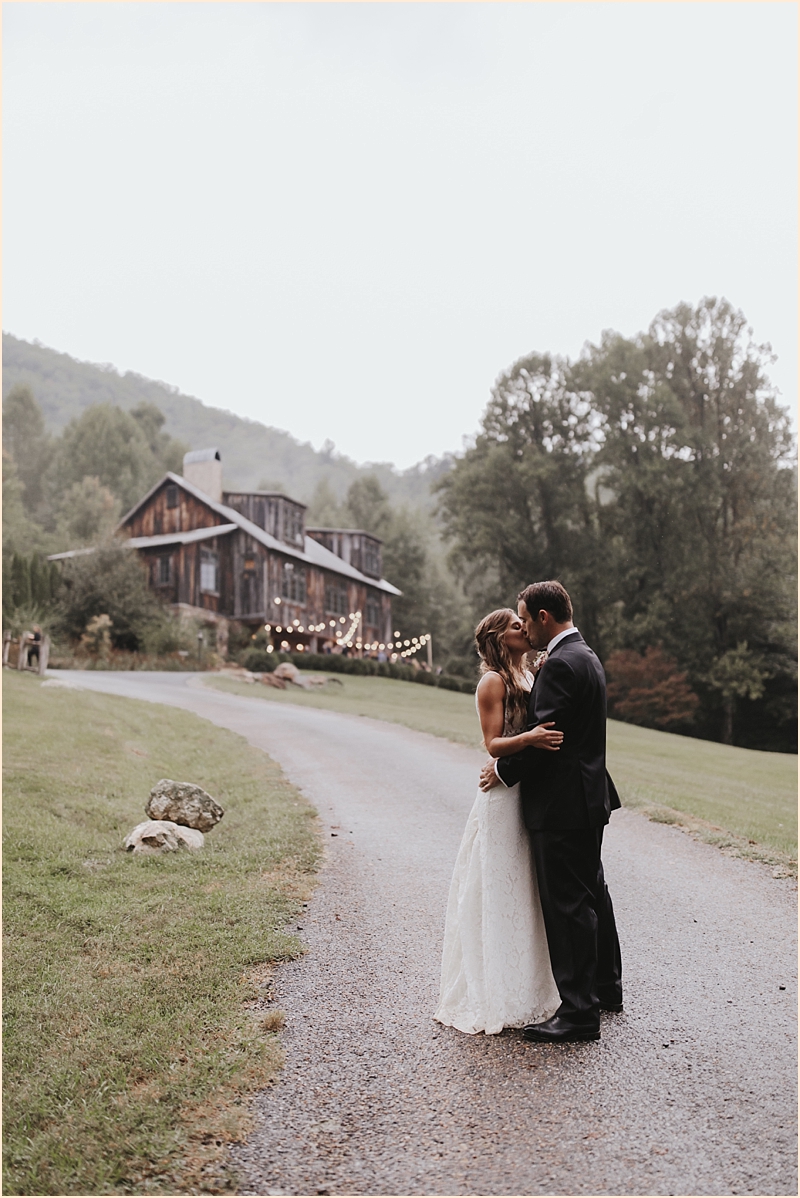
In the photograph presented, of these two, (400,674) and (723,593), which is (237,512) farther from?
(723,593)

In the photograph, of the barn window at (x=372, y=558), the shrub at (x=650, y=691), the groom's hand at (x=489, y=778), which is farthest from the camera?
the barn window at (x=372, y=558)

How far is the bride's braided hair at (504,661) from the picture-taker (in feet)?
15.5

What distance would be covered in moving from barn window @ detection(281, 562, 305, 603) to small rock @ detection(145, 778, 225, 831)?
103 feet

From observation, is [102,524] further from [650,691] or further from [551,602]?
[551,602]

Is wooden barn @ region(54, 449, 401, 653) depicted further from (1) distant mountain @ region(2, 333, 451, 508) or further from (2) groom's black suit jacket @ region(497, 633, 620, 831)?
(1) distant mountain @ region(2, 333, 451, 508)

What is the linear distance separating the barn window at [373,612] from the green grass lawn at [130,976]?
119ft

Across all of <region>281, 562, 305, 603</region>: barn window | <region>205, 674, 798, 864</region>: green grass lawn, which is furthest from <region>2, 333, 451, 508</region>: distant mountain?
<region>205, 674, 798, 864</region>: green grass lawn

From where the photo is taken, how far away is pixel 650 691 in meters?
37.4

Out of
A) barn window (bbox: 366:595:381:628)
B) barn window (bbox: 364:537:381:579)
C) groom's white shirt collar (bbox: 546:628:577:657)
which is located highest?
barn window (bbox: 364:537:381:579)

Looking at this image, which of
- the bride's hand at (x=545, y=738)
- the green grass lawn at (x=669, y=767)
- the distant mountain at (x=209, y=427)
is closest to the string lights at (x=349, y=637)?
the green grass lawn at (x=669, y=767)

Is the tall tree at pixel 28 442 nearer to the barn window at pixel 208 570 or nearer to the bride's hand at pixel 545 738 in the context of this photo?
the barn window at pixel 208 570

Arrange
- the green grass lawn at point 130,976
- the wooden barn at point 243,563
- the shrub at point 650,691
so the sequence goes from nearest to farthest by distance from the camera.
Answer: the green grass lawn at point 130,976, the shrub at point 650,691, the wooden barn at point 243,563

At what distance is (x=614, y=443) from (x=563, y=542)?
210 inches

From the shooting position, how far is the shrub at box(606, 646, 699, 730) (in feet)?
122
